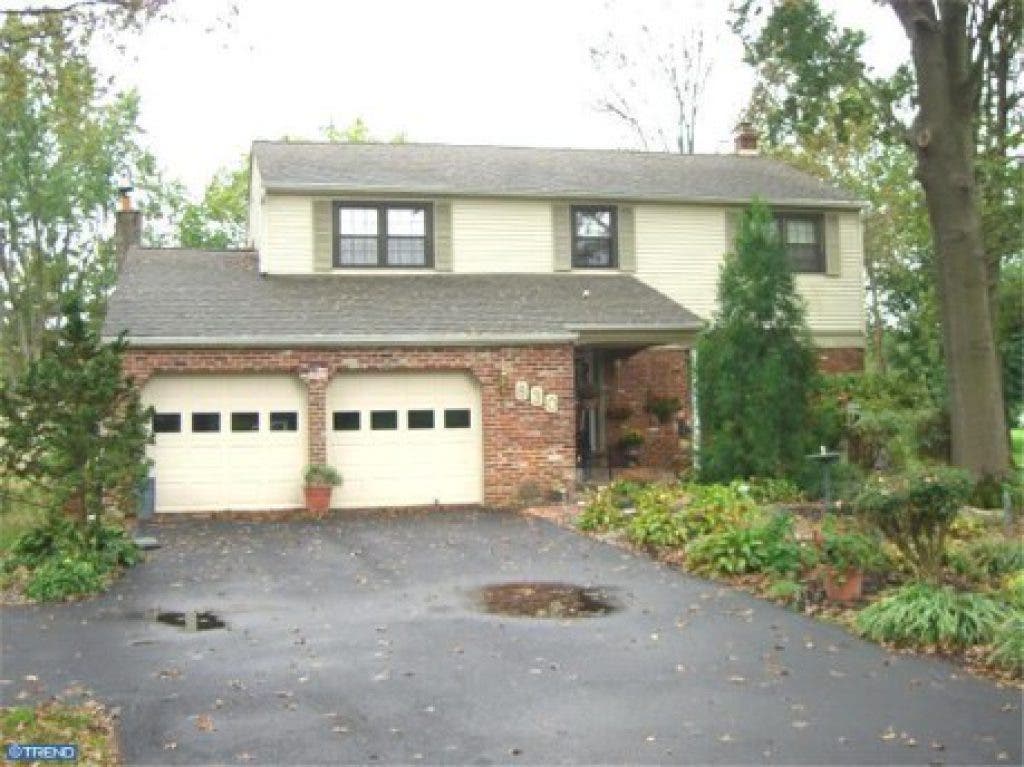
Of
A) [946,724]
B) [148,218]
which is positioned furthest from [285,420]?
[148,218]

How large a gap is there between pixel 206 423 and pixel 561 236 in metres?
7.84

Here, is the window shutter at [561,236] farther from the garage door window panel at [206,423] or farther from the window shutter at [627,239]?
the garage door window panel at [206,423]

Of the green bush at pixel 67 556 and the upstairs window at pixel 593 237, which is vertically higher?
the upstairs window at pixel 593 237

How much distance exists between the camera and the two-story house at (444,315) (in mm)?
17453

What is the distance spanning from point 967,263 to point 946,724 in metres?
10.7

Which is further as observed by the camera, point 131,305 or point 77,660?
point 131,305

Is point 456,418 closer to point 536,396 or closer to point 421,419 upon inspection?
point 421,419

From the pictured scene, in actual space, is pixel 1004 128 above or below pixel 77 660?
above

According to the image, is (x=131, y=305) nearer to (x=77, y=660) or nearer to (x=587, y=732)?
(x=77, y=660)

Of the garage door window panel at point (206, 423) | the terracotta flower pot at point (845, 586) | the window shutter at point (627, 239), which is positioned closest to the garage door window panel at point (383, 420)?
the garage door window panel at point (206, 423)

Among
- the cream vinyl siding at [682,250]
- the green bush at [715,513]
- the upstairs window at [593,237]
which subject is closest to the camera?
the green bush at [715,513]

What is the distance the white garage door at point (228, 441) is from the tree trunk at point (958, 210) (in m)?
9.86

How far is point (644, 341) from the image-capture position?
18984 millimetres

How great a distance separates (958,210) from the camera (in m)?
15.2
